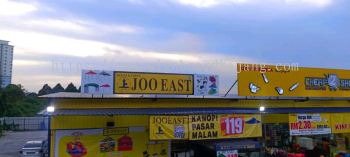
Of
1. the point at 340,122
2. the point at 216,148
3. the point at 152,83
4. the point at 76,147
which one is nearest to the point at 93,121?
the point at 76,147

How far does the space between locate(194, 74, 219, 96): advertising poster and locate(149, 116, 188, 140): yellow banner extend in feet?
5.62

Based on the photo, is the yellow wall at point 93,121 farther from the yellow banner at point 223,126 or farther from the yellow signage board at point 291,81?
the yellow signage board at point 291,81

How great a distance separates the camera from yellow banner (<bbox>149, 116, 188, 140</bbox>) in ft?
50.0

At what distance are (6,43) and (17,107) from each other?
36836 mm

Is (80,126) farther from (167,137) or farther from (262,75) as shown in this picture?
(262,75)

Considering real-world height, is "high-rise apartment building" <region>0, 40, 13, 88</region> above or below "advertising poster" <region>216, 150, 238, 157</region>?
above

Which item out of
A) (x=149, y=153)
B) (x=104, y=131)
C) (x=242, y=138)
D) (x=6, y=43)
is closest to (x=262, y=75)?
(x=242, y=138)

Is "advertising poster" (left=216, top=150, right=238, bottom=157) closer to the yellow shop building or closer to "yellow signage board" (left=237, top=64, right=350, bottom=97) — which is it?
the yellow shop building

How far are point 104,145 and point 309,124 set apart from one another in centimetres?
939

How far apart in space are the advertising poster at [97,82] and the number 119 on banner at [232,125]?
4.72m

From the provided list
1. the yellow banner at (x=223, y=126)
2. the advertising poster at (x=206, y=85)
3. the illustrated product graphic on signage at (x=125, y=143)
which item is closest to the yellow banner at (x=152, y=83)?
the advertising poster at (x=206, y=85)

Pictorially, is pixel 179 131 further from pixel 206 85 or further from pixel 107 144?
pixel 107 144

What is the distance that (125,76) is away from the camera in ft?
52.0

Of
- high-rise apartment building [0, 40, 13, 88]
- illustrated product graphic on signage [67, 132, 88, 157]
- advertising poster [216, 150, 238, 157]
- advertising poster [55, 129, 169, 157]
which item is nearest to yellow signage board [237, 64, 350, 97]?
advertising poster [216, 150, 238, 157]
